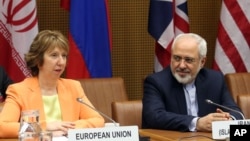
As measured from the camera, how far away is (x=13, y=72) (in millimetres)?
5770

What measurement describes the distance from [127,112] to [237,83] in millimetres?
1517

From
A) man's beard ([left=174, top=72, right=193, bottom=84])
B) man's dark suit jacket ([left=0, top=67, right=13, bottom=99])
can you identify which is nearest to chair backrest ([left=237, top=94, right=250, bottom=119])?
man's beard ([left=174, top=72, right=193, bottom=84])

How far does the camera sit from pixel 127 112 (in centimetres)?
474

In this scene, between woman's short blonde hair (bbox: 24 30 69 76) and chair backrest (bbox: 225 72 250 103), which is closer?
woman's short blonde hair (bbox: 24 30 69 76)

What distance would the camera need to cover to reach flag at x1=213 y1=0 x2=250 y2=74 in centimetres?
643

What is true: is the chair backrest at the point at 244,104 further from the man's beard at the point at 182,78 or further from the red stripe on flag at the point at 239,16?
the red stripe on flag at the point at 239,16

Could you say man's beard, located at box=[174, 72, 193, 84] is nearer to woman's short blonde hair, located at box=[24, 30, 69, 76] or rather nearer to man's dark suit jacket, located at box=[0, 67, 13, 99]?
woman's short blonde hair, located at box=[24, 30, 69, 76]

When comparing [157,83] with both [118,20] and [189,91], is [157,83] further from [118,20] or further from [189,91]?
[118,20]

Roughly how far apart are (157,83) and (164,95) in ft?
0.33

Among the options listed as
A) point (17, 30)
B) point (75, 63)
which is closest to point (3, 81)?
point (17, 30)

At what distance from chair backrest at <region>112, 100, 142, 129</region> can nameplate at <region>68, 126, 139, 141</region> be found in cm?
133

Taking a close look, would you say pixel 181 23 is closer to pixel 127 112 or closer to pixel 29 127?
pixel 127 112

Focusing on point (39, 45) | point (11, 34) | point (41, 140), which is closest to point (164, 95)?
point (39, 45)

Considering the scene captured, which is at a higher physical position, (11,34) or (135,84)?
(11,34)
